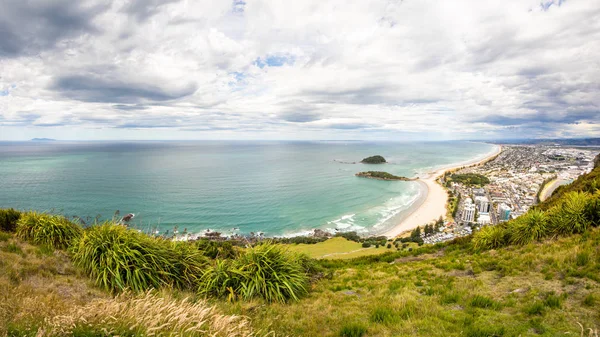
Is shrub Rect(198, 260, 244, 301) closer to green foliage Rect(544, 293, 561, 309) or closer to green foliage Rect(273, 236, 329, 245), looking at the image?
green foliage Rect(544, 293, 561, 309)

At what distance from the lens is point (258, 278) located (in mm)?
6633

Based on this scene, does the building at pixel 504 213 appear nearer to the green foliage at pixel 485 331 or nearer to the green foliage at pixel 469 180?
the green foliage at pixel 469 180

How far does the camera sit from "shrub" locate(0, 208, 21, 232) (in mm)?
7703

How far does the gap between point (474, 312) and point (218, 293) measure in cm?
565

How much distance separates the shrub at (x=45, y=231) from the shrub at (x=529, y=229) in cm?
1552

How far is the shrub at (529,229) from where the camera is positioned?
9.91 meters

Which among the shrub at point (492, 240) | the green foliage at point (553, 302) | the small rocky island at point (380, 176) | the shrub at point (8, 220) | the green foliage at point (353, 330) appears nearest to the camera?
the green foliage at point (353, 330)

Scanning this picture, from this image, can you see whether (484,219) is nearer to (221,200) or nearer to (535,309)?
(535,309)

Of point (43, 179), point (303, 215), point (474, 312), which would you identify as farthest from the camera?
point (43, 179)

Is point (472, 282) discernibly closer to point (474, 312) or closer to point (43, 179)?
point (474, 312)

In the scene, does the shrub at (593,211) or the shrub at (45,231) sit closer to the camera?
the shrub at (45,231)

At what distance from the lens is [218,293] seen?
6.37m

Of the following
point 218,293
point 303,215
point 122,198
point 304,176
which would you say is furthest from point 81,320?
point 304,176

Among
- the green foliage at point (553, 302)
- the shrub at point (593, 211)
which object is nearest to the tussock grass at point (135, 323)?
the green foliage at point (553, 302)
